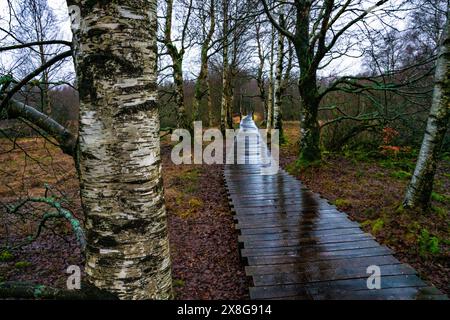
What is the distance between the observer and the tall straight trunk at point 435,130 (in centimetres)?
482

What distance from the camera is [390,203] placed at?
6047 millimetres

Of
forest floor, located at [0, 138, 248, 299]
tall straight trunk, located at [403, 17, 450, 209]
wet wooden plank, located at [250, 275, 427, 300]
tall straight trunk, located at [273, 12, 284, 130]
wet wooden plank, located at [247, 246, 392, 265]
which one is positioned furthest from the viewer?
tall straight trunk, located at [273, 12, 284, 130]

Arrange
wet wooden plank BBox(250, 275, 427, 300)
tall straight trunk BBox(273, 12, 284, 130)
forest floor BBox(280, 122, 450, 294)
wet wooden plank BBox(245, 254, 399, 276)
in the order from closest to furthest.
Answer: wet wooden plank BBox(250, 275, 427, 300) < wet wooden plank BBox(245, 254, 399, 276) < forest floor BBox(280, 122, 450, 294) < tall straight trunk BBox(273, 12, 284, 130)

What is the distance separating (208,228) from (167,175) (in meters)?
5.25

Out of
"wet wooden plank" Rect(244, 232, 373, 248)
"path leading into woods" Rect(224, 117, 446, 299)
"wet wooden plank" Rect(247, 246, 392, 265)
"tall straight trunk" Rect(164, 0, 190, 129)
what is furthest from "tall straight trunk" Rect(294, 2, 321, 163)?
"tall straight trunk" Rect(164, 0, 190, 129)

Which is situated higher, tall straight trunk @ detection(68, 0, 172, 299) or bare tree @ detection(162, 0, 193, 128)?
bare tree @ detection(162, 0, 193, 128)

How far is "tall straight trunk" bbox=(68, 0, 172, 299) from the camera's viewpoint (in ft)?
4.13

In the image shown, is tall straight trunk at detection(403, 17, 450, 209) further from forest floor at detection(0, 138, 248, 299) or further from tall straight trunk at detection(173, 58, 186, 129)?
tall straight trunk at detection(173, 58, 186, 129)

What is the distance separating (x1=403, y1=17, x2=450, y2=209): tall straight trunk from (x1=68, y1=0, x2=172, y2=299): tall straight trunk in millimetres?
5506

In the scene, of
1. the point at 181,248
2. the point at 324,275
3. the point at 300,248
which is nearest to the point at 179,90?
the point at 181,248

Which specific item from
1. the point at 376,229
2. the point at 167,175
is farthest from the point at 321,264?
the point at 167,175

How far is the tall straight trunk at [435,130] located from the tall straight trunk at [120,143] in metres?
5.51

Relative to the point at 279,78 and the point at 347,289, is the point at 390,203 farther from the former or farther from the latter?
the point at 279,78

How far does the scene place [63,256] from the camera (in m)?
5.36
